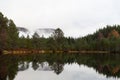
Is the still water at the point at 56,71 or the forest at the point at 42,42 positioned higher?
the forest at the point at 42,42

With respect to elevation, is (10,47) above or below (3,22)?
below

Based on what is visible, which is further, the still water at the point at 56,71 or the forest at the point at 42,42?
the forest at the point at 42,42

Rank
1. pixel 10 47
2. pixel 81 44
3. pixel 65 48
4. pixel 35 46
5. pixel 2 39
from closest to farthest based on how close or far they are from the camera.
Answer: pixel 2 39 < pixel 10 47 < pixel 35 46 < pixel 65 48 < pixel 81 44

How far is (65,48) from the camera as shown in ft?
545

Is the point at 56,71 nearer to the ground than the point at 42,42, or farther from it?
nearer to the ground

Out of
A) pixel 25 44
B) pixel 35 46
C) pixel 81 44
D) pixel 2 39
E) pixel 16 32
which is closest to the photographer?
pixel 2 39

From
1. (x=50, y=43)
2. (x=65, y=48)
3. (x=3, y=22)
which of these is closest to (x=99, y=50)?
(x=65, y=48)

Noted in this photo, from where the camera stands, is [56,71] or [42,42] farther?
[42,42]

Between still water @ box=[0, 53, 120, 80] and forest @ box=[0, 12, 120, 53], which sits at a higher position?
forest @ box=[0, 12, 120, 53]

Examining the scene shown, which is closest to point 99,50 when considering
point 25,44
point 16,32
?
point 25,44

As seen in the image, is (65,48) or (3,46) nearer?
(3,46)

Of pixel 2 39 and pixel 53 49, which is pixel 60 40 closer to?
pixel 53 49

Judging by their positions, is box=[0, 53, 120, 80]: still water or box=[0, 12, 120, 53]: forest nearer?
box=[0, 53, 120, 80]: still water

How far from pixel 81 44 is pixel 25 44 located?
55.7m
